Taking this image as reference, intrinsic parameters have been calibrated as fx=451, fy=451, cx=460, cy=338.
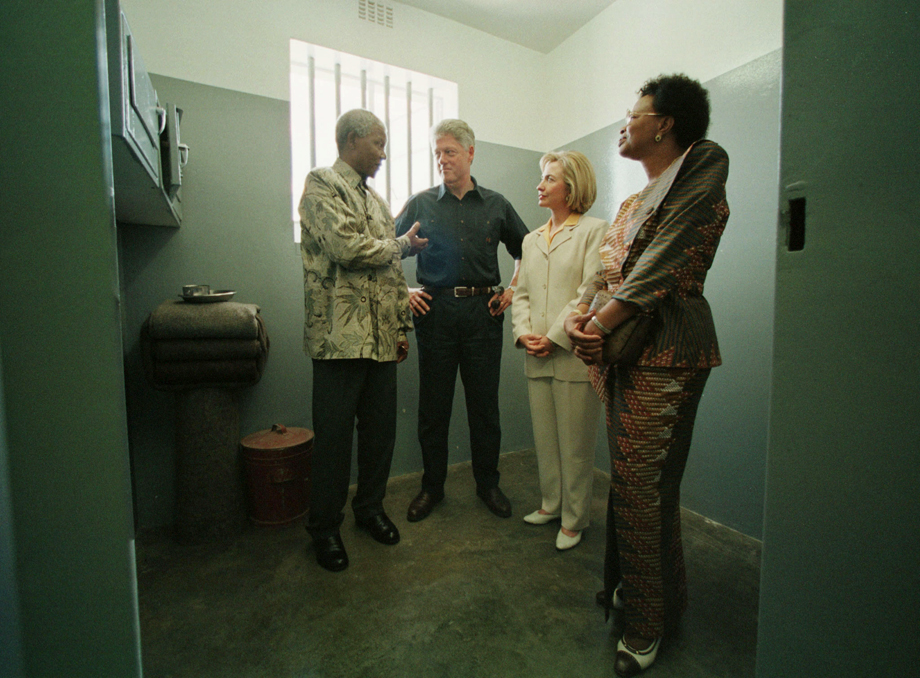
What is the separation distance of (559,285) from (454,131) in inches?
39.6

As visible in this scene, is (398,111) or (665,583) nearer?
(665,583)

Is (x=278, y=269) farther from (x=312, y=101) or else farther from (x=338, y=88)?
(x=338, y=88)

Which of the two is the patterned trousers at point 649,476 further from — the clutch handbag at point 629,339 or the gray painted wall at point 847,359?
the gray painted wall at point 847,359

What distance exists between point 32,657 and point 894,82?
127 centimetres

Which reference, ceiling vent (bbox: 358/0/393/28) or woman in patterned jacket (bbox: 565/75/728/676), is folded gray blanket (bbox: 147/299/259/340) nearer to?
woman in patterned jacket (bbox: 565/75/728/676)

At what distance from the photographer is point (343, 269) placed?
194 cm

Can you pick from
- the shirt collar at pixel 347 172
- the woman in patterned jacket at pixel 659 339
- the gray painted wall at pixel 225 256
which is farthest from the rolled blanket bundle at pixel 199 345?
the woman in patterned jacket at pixel 659 339

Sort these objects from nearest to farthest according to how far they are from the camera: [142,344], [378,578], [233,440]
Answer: [378,578], [142,344], [233,440]

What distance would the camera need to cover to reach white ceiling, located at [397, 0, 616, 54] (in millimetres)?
2785

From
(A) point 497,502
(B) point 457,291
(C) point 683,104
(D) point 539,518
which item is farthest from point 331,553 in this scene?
(C) point 683,104

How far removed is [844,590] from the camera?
59 cm

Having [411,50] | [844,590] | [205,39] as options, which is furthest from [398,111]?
[844,590]

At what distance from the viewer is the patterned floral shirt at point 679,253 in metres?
1.22

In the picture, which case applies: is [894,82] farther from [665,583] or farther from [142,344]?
[142,344]
